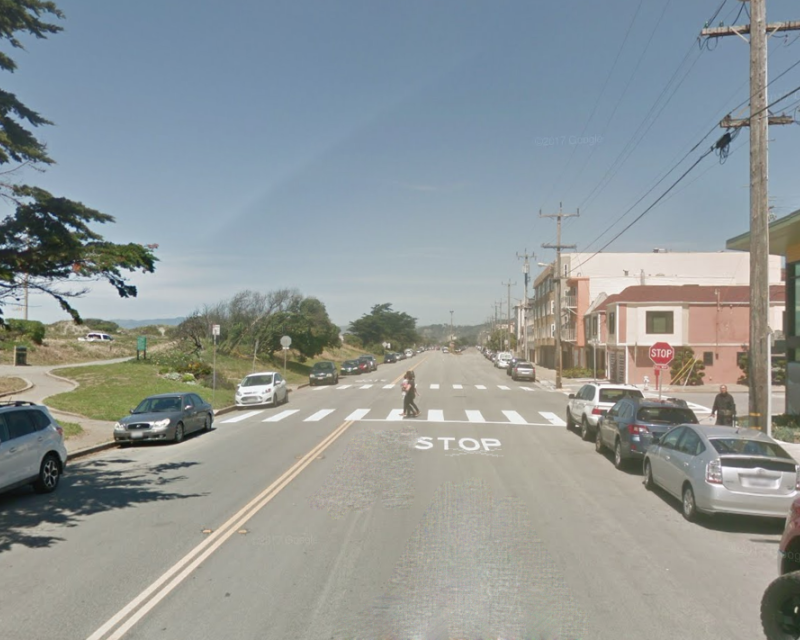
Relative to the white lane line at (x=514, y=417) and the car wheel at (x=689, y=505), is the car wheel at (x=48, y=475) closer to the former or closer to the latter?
the car wheel at (x=689, y=505)

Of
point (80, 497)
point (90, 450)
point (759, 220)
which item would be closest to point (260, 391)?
point (90, 450)

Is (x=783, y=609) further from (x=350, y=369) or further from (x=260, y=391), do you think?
(x=350, y=369)

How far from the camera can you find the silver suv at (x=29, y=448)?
35.5 feet

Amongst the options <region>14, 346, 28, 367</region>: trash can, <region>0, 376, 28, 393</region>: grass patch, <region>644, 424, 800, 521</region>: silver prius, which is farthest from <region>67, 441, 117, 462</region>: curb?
<region>14, 346, 28, 367</region>: trash can

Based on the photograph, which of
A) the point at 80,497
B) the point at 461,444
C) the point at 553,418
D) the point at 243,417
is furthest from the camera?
the point at 243,417

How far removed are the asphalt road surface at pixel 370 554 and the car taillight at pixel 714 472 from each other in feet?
2.25

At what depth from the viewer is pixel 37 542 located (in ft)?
28.4

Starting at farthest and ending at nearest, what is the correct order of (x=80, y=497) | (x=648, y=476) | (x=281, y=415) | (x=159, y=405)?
(x=281, y=415) → (x=159, y=405) → (x=648, y=476) → (x=80, y=497)

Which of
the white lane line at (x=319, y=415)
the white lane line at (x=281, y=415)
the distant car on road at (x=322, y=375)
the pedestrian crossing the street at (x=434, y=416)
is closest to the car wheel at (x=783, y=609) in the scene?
the pedestrian crossing the street at (x=434, y=416)

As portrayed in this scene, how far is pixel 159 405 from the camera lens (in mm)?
19328

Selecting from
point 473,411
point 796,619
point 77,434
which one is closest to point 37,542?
point 796,619

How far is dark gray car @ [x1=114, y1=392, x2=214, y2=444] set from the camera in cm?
1773

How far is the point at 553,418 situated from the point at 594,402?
647cm

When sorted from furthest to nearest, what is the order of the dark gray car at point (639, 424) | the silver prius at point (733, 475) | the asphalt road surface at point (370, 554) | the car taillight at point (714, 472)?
the dark gray car at point (639, 424) → the car taillight at point (714, 472) → the silver prius at point (733, 475) → the asphalt road surface at point (370, 554)
